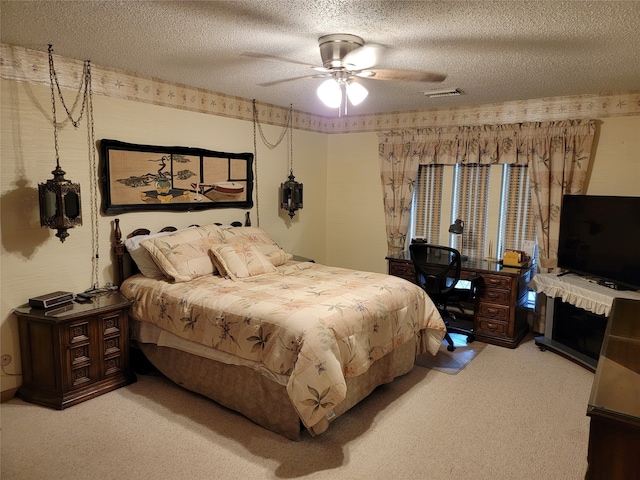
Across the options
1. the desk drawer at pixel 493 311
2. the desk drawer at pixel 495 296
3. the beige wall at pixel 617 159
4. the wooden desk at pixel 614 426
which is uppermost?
the beige wall at pixel 617 159

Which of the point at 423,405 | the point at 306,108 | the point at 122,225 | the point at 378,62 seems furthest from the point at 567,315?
the point at 122,225

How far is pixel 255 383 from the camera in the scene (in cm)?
270

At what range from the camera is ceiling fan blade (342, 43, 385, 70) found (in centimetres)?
273

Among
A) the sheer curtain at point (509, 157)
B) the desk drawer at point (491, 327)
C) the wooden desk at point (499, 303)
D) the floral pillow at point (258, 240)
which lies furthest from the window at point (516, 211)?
the floral pillow at point (258, 240)

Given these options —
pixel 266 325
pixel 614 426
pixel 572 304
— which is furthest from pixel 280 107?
pixel 614 426

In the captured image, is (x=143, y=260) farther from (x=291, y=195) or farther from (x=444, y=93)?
(x=444, y=93)

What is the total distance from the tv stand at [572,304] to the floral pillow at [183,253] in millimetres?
2997

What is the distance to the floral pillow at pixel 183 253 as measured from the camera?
3.38 m

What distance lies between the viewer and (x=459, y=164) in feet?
15.8

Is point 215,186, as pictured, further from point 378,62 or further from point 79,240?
point 378,62

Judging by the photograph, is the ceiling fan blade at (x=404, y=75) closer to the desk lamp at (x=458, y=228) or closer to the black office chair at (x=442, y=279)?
the black office chair at (x=442, y=279)

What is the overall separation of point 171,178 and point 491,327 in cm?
332

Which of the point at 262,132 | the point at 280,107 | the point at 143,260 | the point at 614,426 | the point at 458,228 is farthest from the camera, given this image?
the point at 280,107

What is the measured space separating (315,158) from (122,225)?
270 centimetres
